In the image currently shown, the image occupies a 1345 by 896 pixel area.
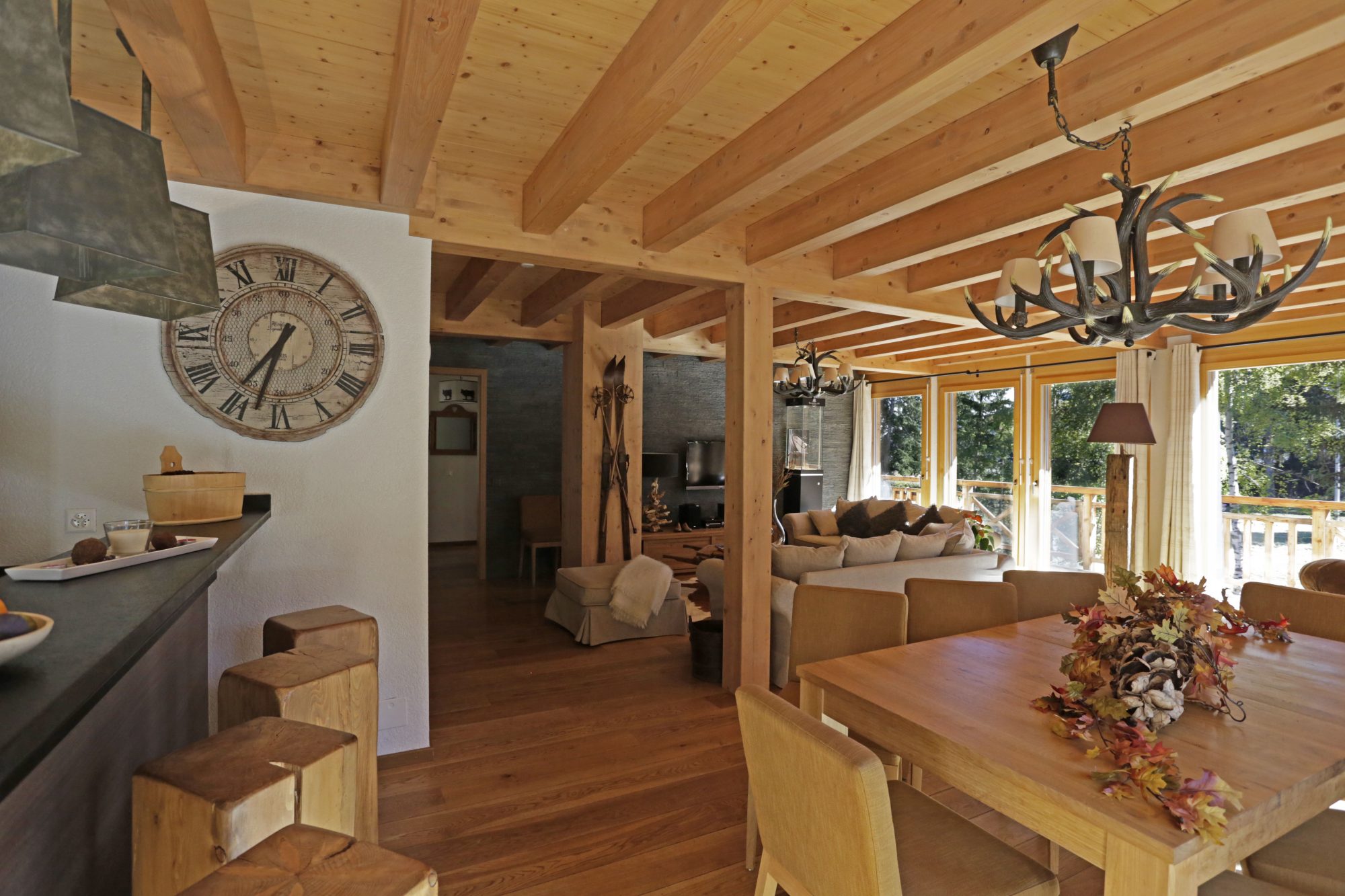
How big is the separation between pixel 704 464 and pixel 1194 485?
486 cm

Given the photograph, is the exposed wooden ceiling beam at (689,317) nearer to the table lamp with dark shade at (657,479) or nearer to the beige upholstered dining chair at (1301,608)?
the table lamp with dark shade at (657,479)

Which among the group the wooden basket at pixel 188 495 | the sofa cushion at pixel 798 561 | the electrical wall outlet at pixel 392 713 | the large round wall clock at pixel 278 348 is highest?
the large round wall clock at pixel 278 348

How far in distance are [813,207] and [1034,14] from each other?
1.74m

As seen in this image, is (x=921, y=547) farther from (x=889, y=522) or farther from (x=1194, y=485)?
(x=1194, y=485)

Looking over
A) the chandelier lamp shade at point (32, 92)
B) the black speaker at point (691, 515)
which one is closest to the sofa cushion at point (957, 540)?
the black speaker at point (691, 515)

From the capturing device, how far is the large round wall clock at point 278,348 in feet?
8.87

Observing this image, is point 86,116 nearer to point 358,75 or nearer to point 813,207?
point 358,75

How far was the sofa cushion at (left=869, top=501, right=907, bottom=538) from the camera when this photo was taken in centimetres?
672

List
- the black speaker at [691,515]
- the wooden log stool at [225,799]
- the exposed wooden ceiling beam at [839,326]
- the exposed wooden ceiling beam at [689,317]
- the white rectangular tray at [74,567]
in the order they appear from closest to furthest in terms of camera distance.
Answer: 1. the wooden log stool at [225,799]
2. the white rectangular tray at [74,567]
3. the exposed wooden ceiling beam at [689,317]
4. the exposed wooden ceiling beam at [839,326]
5. the black speaker at [691,515]

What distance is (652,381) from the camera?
27.8 feet

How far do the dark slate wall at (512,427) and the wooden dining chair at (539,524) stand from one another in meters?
0.23

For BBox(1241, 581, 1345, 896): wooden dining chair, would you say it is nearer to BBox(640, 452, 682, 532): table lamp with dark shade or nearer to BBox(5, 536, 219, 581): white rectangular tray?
BBox(5, 536, 219, 581): white rectangular tray

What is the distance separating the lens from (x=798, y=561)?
4297mm

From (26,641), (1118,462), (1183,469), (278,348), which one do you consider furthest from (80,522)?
(1183,469)
